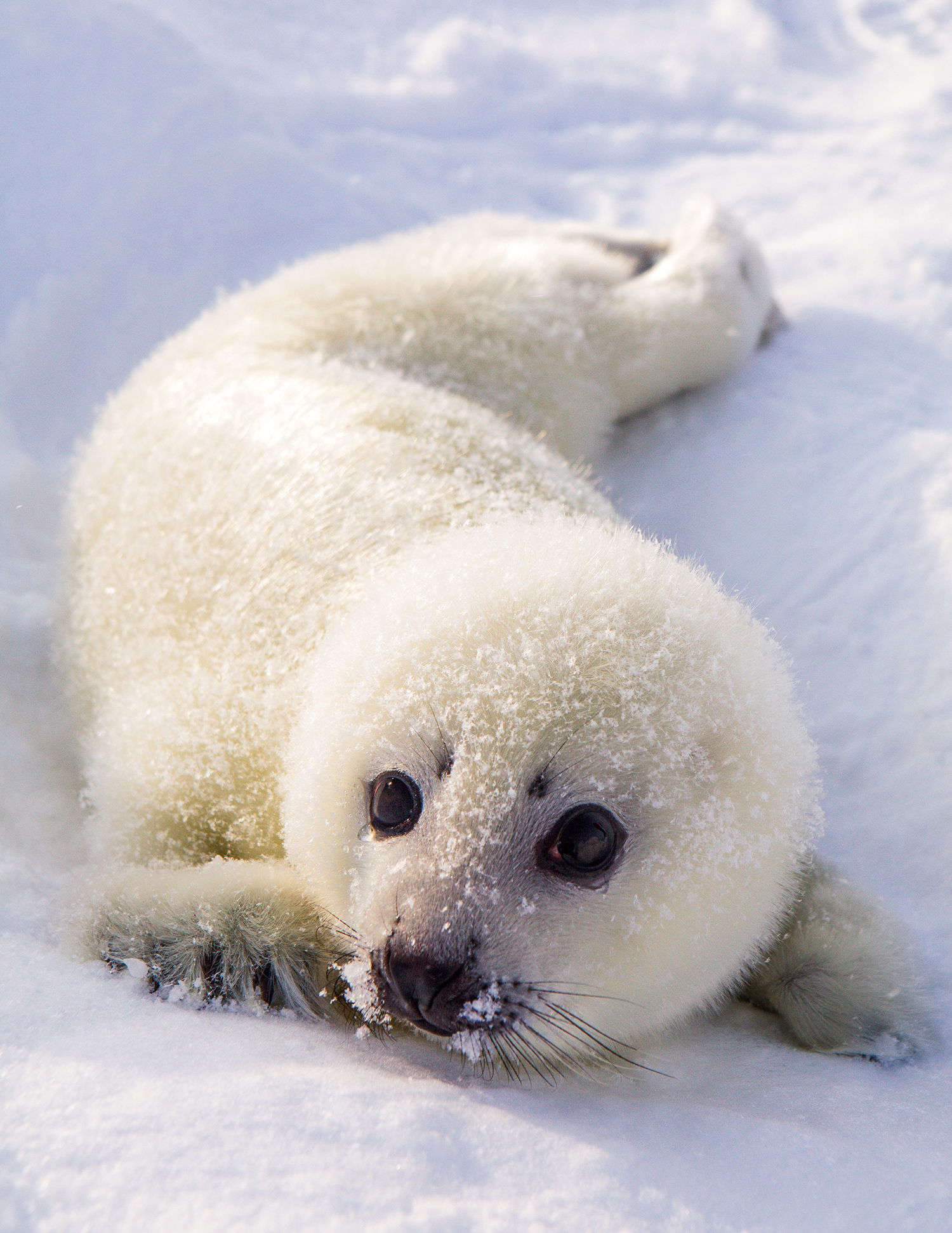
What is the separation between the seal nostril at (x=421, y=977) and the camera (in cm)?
142

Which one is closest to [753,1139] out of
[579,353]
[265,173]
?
[579,353]

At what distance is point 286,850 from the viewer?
1.78 m

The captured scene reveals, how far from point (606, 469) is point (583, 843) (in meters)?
1.70

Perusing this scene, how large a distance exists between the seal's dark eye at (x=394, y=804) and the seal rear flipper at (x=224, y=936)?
21cm

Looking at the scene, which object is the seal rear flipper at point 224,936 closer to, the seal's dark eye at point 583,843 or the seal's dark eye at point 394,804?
the seal's dark eye at point 394,804

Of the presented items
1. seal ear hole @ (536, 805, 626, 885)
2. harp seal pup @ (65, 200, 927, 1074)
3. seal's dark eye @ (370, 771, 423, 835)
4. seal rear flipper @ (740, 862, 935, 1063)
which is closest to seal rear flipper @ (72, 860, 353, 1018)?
harp seal pup @ (65, 200, 927, 1074)

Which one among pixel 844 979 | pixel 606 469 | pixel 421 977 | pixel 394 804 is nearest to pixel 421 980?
pixel 421 977

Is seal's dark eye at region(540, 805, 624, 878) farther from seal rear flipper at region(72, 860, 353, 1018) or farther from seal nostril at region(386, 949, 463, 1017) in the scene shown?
seal rear flipper at region(72, 860, 353, 1018)

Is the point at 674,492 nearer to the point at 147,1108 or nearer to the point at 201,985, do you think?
the point at 201,985

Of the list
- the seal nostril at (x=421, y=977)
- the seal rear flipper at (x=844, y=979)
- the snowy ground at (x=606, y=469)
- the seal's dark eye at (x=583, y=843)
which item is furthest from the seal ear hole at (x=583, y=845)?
the seal rear flipper at (x=844, y=979)

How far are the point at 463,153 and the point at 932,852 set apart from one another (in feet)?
12.7

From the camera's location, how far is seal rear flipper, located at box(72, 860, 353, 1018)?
159 cm

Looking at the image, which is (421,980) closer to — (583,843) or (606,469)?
(583,843)

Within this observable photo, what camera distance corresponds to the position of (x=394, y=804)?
63.0 inches
